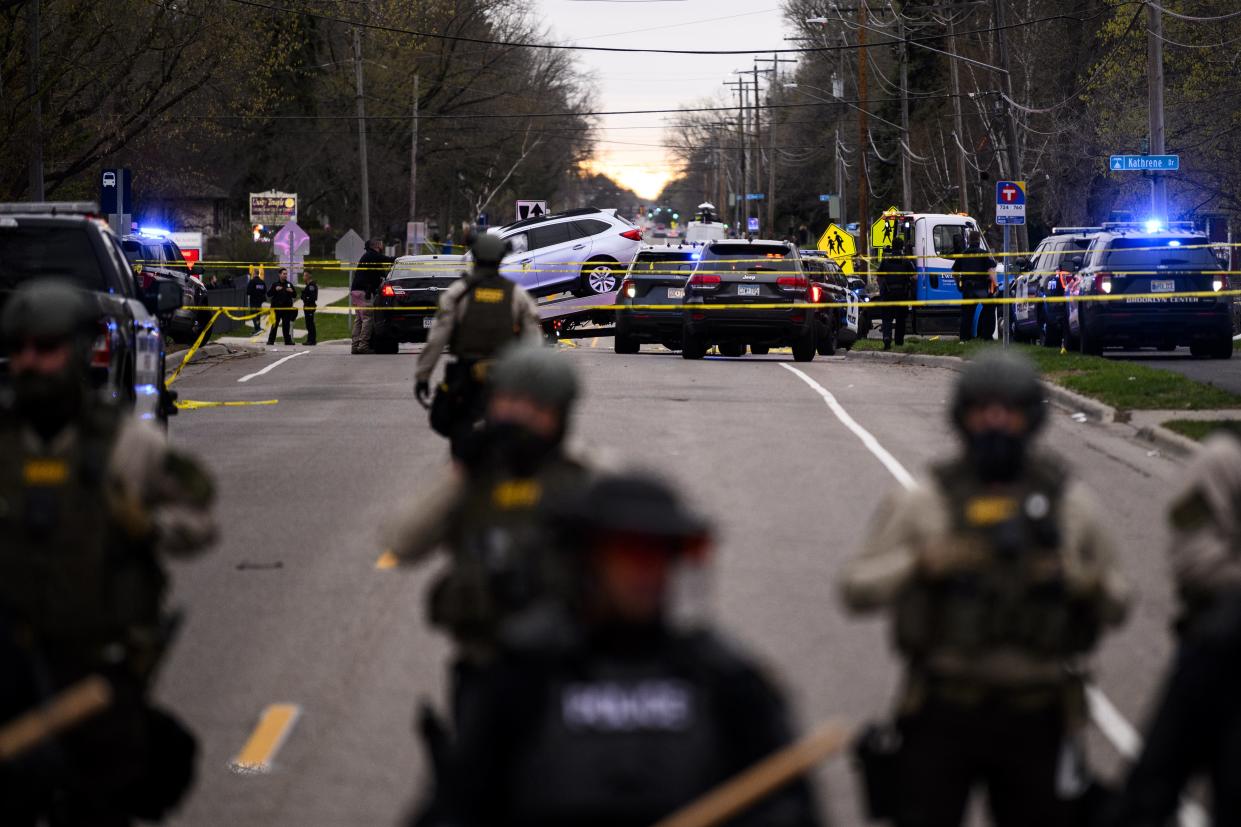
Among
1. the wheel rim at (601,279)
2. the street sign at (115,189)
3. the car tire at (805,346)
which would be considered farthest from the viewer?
the wheel rim at (601,279)

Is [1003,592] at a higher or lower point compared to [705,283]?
lower

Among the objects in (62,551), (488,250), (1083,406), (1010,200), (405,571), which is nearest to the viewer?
(62,551)

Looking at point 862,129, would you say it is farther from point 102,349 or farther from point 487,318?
point 487,318

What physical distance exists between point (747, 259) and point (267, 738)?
20786 millimetres

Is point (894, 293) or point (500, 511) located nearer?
point (500, 511)

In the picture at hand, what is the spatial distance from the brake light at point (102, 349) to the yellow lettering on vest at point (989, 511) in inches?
363

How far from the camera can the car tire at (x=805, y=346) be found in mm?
27719

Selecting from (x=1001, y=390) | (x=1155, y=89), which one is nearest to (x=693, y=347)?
(x=1155, y=89)

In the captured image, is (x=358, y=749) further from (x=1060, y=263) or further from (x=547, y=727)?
(x=1060, y=263)

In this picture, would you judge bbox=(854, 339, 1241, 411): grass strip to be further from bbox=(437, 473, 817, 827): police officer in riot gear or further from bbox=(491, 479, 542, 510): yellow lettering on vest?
bbox=(437, 473, 817, 827): police officer in riot gear

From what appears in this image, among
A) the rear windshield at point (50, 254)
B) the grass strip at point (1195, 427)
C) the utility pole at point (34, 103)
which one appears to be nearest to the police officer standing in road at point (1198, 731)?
the rear windshield at point (50, 254)

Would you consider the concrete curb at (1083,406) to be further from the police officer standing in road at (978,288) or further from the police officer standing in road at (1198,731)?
the police officer standing in road at (1198,731)

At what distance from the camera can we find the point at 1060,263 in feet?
99.6

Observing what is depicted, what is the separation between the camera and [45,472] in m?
5.16
